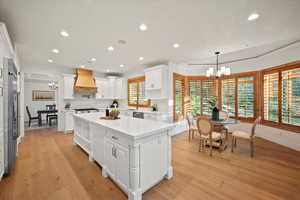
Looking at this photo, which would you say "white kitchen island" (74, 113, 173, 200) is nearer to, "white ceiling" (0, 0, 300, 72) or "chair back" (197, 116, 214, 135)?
"chair back" (197, 116, 214, 135)

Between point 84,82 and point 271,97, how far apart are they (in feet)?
22.4

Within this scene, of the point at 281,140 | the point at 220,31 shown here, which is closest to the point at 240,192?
the point at 220,31

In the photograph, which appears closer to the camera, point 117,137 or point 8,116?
point 117,137

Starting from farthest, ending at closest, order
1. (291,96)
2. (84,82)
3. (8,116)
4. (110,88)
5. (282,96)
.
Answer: (110,88)
(84,82)
(282,96)
(291,96)
(8,116)

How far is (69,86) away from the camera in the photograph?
4883mm

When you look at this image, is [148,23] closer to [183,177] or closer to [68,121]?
[183,177]

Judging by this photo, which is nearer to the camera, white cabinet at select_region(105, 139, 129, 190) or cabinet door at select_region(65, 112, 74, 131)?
white cabinet at select_region(105, 139, 129, 190)

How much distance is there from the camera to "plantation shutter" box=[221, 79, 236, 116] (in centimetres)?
457

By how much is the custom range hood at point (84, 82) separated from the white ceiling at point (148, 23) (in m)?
1.87

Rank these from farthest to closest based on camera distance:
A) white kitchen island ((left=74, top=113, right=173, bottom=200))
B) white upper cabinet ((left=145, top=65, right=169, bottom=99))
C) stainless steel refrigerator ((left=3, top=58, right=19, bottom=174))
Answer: white upper cabinet ((left=145, top=65, right=169, bottom=99)) → stainless steel refrigerator ((left=3, top=58, right=19, bottom=174)) → white kitchen island ((left=74, top=113, right=173, bottom=200))

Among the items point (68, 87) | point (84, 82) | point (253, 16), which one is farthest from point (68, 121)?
point (253, 16)

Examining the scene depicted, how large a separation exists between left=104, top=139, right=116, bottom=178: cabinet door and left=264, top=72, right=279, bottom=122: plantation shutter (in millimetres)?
4702

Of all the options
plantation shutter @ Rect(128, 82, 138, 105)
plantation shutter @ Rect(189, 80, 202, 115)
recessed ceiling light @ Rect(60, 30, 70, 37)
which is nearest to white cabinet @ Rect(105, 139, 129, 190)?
recessed ceiling light @ Rect(60, 30, 70, 37)

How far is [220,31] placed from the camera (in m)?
2.32
